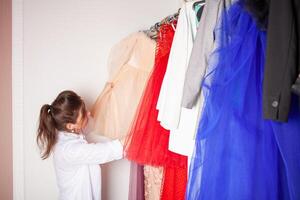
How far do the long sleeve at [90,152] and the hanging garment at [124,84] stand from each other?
14 centimetres

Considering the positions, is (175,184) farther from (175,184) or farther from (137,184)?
(137,184)

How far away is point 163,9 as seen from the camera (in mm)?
1823

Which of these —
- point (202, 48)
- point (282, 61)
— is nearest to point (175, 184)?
point (202, 48)

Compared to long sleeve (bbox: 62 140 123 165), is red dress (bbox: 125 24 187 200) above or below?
above

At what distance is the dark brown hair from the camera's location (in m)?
1.33

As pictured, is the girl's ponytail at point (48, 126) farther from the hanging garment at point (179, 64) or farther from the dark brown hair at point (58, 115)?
the hanging garment at point (179, 64)

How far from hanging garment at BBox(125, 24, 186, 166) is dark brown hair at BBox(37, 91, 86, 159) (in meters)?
0.32

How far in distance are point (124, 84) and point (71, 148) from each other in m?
0.44

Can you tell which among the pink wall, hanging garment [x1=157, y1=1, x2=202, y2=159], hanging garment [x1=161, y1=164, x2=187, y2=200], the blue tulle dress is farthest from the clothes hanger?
the pink wall

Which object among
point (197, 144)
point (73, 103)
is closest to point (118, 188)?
point (73, 103)

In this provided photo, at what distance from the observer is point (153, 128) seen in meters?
1.20

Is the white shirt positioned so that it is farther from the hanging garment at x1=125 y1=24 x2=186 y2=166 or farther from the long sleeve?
the hanging garment at x1=125 y1=24 x2=186 y2=166

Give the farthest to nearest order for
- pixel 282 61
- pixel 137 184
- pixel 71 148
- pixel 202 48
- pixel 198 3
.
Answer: pixel 137 184
pixel 71 148
pixel 198 3
pixel 202 48
pixel 282 61

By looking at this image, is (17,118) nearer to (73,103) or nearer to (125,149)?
(73,103)
